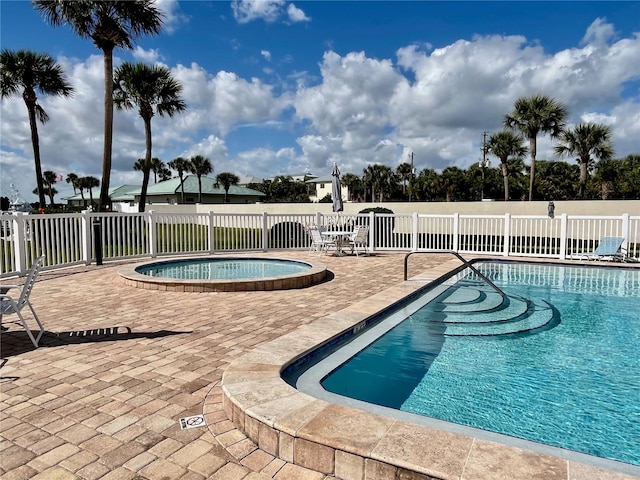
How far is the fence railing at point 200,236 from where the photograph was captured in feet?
27.6

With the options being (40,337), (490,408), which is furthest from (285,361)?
(40,337)

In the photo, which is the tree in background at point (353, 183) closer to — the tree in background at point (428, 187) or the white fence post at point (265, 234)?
the tree in background at point (428, 187)

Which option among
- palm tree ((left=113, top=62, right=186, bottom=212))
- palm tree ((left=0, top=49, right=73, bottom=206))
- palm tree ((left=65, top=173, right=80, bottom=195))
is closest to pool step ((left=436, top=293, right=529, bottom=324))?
palm tree ((left=113, top=62, right=186, bottom=212))

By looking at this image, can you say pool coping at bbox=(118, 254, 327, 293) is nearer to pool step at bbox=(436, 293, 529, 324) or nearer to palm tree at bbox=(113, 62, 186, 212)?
pool step at bbox=(436, 293, 529, 324)

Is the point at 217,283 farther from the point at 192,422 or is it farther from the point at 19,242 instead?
the point at 19,242

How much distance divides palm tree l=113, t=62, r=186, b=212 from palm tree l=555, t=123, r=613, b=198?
25.3 meters

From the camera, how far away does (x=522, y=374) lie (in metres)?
3.90

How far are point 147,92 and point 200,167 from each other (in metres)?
26.5

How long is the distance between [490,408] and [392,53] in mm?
16000

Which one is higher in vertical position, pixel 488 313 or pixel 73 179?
pixel 73 179

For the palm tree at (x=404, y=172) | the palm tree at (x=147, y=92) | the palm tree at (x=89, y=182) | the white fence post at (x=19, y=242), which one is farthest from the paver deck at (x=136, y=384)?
the palm tree at (x=89, y=182)

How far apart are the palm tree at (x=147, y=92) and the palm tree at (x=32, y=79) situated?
2622 mm

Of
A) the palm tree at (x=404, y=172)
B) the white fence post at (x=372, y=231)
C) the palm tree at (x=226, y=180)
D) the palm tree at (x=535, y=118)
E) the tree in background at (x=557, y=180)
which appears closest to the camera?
the white fence post at (x=372, y=231)

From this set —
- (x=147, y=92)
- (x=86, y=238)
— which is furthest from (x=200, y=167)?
(x=86, y=238)
